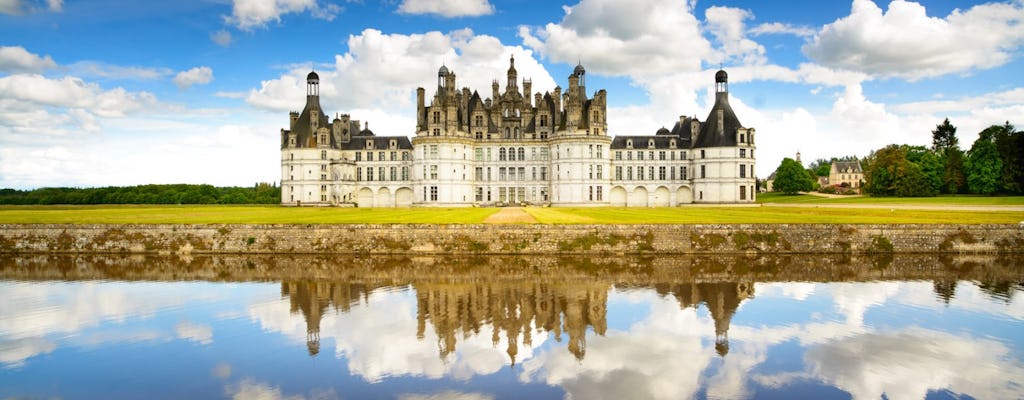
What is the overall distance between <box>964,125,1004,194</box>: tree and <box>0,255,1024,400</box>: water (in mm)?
45957

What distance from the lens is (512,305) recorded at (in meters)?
17.2

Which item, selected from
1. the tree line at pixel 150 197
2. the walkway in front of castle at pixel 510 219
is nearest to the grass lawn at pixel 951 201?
the walkway in front of castle at pixel 510 219

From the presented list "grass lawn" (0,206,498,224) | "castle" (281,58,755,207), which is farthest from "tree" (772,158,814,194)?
"grass lawn" (0,206,498,224)

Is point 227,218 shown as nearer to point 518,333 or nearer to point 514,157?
point 518,333

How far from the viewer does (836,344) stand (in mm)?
13352

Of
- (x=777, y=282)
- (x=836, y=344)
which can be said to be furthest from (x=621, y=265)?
(x=836, y=344)

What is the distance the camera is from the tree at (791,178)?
3337 inches

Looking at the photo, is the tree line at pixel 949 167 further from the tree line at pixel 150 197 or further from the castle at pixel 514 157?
the tree line at pixel 150 197

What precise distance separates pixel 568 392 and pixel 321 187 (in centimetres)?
5870

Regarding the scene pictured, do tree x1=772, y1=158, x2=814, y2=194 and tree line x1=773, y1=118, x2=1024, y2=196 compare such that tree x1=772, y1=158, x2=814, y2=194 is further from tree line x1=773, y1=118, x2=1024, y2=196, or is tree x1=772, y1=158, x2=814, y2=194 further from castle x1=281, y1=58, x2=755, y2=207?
castle x1=281, y1=58, x2=755, y2=207

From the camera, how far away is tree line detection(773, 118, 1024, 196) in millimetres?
59312

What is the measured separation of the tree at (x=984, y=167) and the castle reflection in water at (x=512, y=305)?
5488 centimetres

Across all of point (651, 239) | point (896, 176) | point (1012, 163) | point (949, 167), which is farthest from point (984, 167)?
point (651, 239)

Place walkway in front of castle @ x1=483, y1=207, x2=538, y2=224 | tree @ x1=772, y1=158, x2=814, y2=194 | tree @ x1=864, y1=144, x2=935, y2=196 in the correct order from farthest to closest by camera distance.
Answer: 1. tree @ x1=772, y1=158, x2=814, y2=194
2. tree @ x1=864, y1=144, x2=935, y2=196
3. walkway in front of castle @ x1=483, y1=207, x2=538, y2=224
